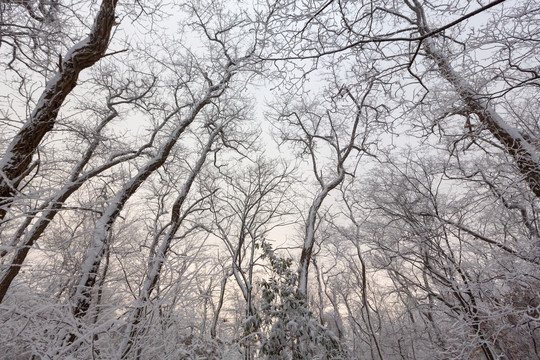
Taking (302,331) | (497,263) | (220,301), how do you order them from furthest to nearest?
(220,301)
(302,331)
(497,263)

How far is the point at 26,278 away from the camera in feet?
7.55

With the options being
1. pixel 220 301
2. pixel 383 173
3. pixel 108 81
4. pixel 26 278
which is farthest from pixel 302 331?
pixel 220 301

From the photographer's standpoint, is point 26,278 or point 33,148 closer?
point 26,278

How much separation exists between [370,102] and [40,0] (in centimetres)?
774

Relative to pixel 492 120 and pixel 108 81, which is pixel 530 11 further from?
pixel 108 81

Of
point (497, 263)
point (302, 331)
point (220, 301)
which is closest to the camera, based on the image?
point (497, 263)

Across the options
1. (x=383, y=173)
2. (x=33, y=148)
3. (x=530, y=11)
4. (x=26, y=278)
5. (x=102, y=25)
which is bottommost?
(x=26, y=278)

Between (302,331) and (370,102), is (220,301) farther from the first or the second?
(370,102)

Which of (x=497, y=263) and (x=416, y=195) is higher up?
(x=416, y=195)

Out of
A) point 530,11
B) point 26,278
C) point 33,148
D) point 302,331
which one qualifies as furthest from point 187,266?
point 530,11

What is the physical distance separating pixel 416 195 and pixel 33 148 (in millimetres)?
8627

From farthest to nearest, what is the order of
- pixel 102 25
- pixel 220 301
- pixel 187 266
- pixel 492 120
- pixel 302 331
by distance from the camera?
pixel 220 301 < pixel 302 331 < pixel 492 120 < pixel 102 25 < pixel 187 266

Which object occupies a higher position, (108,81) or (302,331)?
(108,81)

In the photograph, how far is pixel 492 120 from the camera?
14.4ft
